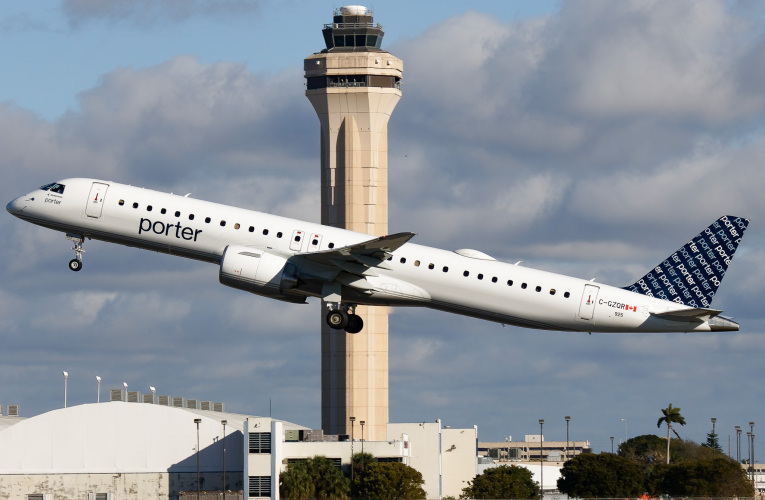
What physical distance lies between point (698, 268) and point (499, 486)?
67.4 meters

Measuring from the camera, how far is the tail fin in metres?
70.2

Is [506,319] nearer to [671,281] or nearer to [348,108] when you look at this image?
[671,281]

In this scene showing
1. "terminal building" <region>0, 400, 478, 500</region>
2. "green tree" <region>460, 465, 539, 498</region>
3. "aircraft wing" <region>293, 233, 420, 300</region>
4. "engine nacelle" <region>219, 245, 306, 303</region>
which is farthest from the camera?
"green tree" <region>460, 465, 539, 498</region>

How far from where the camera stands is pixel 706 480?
135 m

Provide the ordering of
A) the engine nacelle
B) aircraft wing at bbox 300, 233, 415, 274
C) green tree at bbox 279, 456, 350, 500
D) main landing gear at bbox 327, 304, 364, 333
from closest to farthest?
aircraft wing at bbox 300, 233, 415, 274 < the engine nacelle < main landing gear at bbox 327, 304, 364, 333 < green tree at bbox 279, 456, 350, 500

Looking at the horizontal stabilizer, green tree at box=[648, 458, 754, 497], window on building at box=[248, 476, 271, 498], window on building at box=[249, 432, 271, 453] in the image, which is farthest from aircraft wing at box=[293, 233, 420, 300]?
green tree at box=[648, 458, 754, 497]

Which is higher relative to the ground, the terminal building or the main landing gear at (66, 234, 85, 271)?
the main landing gear at (66, 234, 85, 271)

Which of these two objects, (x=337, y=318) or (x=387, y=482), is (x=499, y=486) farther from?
(x=337, y=318)

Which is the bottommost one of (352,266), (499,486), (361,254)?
(499,486)

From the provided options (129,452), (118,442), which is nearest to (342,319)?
(129,452)

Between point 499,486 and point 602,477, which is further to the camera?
point 602,477

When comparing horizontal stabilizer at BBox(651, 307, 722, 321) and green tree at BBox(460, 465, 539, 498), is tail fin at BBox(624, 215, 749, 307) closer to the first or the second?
horizontal stabilizer at BBox(651, 307, 722, 321)

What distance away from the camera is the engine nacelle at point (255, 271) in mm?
65750

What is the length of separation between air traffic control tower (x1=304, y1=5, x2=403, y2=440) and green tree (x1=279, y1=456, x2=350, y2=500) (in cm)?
4191
